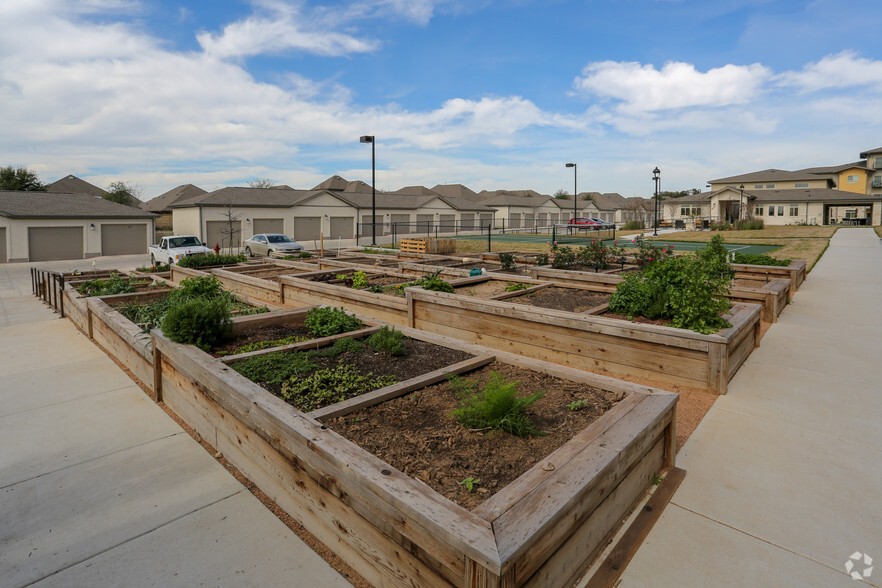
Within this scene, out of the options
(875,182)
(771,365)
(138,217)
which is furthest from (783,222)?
(138,217)

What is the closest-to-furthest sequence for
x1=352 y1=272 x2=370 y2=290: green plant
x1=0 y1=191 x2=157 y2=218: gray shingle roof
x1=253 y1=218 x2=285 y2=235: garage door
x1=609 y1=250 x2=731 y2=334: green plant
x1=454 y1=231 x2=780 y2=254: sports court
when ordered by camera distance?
x1=609 y1=250 x2=731 y2=334: green plant
x1=352 y1=272 x2=370 y2=290: green plant
x1=454 y1=231 x2=780 y2=254: sports court
x1=0 y1=191 x2=157 y2=218: gray shingle roof
x1=253 y1=218 x2=285 y2=235: garage door

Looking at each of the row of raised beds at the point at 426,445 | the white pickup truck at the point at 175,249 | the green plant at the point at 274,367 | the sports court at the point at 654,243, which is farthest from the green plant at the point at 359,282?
the sports court at the point at 654,243

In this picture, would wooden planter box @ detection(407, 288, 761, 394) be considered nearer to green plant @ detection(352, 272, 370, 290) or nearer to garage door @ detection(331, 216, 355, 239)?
green plant @ detection(352, 272, 370, 290)

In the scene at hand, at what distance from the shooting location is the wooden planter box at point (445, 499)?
2.28 metres

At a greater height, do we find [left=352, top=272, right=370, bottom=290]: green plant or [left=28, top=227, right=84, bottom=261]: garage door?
[left=28, top=227, right=84, bottom=261]: garage door

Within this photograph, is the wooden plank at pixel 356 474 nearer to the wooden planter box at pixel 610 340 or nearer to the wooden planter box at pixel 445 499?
the wooden planter box at pixel 445 499

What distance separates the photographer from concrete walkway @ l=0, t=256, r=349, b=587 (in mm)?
2949

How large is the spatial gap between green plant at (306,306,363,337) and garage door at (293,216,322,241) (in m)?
35.8

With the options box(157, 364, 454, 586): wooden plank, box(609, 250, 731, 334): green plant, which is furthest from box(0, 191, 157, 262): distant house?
box(609, 250, 731, 334): green plant

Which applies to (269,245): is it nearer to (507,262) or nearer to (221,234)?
(221,234)

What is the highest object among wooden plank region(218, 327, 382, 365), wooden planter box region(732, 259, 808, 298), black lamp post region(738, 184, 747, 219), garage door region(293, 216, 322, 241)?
black lamp post region(738, 184, 747, 219)

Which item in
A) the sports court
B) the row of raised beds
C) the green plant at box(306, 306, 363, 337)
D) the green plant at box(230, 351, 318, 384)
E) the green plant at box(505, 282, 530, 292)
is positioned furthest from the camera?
the sports court

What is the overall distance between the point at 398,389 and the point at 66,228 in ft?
113

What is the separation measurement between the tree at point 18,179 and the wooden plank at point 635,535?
6533 centimetres
